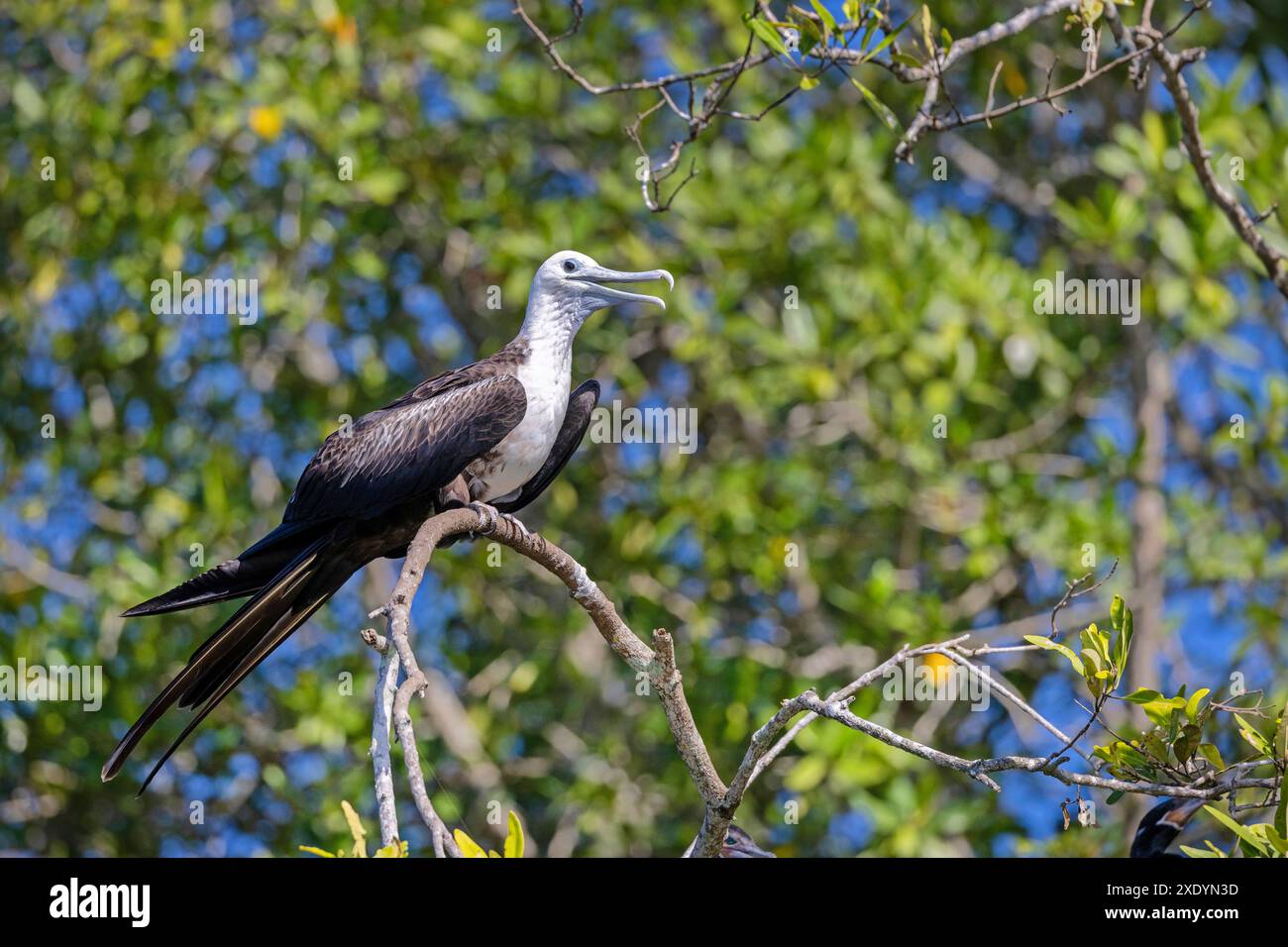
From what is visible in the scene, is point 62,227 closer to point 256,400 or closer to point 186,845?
point 256,400

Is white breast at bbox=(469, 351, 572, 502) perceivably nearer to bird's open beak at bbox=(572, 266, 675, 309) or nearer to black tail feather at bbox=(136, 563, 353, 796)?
bird's open beak at bbox=(572, 266, 675, 309)

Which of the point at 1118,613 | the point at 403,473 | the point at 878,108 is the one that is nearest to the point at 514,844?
the point at 1118,613

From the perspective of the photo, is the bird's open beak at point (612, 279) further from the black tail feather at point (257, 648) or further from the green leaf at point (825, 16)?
the black tail feather at point (257, 648)

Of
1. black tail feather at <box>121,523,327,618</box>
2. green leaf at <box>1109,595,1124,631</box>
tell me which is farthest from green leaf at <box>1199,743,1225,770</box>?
black tail feather at <box>121,523,327,618</box>

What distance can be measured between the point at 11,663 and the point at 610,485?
8.12ft

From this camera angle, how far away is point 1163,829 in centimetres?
287

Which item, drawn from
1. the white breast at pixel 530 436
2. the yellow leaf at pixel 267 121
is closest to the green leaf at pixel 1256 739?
the white breast at pixel 530 436

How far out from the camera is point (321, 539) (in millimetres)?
3725

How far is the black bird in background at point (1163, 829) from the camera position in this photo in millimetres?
2842

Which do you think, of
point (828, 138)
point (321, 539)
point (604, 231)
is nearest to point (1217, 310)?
point (828, 138)

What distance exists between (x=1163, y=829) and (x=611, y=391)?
165 inches

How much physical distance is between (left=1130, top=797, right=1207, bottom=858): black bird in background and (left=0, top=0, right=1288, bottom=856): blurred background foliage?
2.94 meters

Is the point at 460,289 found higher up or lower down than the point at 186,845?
higher up

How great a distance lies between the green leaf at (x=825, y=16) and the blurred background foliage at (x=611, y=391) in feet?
9.17
